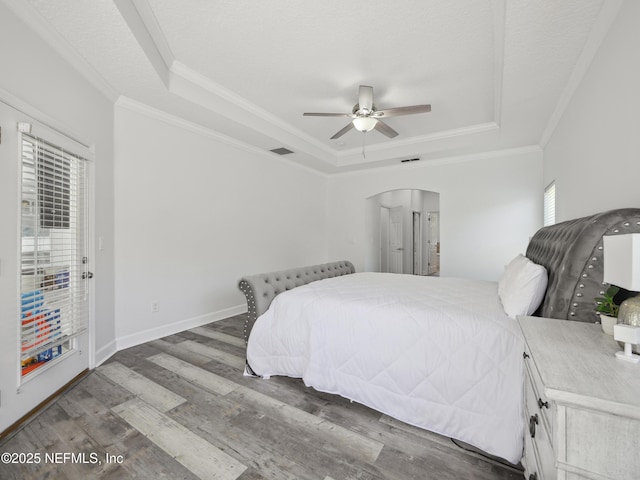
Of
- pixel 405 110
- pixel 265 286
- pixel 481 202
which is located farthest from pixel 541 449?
pixel 481 202

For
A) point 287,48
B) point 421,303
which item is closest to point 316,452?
point 421,303

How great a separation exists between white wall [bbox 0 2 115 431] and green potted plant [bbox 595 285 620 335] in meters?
3.03

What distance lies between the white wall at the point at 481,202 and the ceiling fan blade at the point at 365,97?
267 cm

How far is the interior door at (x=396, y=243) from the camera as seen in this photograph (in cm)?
739

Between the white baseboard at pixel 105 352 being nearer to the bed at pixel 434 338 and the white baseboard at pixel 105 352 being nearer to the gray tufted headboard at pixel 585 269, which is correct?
the bed at pixel 434 338

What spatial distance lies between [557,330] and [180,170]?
3.75 metres

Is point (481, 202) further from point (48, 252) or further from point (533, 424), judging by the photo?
point (48, 252)

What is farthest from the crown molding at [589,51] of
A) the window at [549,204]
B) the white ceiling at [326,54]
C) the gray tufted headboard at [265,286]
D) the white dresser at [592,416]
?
the gray tufted headboard at [265,286]

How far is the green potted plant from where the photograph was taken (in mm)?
1043

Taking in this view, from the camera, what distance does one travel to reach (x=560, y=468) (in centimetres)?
72

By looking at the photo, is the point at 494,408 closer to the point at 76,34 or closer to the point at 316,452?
the point at 316,452

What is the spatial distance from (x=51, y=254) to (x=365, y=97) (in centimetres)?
297

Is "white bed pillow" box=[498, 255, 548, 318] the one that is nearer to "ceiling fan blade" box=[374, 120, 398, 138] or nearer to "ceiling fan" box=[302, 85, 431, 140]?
"ceiling fan" box=[302, 85, 431, 140]

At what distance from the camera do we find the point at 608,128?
183cm
